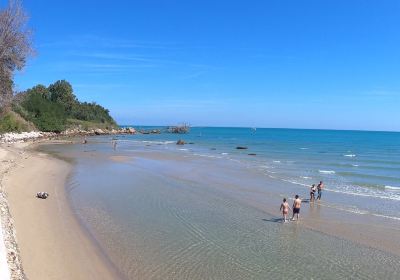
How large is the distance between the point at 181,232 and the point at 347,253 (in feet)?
22.3

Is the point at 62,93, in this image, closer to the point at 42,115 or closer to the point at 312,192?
the point at 42,115

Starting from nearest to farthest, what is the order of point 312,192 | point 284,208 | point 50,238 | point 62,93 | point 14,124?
point 50,238 → point 284,208 → point 312,192 → point 14,124 → point 62,93

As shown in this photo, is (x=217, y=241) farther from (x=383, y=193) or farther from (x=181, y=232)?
(x=383, y=193)

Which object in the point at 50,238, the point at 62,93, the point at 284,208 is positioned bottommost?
the point at 50,238

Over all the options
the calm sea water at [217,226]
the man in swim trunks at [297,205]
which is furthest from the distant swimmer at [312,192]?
the man in swim trunks at [297,205]

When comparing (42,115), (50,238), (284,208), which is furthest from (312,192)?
(42,115)

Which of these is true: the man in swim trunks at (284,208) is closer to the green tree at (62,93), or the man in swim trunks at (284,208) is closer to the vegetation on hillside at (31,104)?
the vegetation on hillside at (31,104)

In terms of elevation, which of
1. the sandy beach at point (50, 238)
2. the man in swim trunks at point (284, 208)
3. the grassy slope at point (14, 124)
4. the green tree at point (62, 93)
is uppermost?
the green tree at point (62, 93)

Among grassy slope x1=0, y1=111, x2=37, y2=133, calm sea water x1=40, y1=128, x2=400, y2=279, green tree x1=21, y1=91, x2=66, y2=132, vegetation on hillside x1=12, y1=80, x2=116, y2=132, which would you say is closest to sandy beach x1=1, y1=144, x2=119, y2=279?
calm sea water x1=40, y1=128, x2=400, y2=279

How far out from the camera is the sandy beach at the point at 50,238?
499 inches

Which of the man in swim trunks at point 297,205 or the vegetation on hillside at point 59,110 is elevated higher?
the vegetation on hillside at point 59,110

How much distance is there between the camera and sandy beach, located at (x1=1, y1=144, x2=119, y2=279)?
1267cm

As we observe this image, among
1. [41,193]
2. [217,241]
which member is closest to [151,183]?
[41,193]

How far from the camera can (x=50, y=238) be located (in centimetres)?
1566
